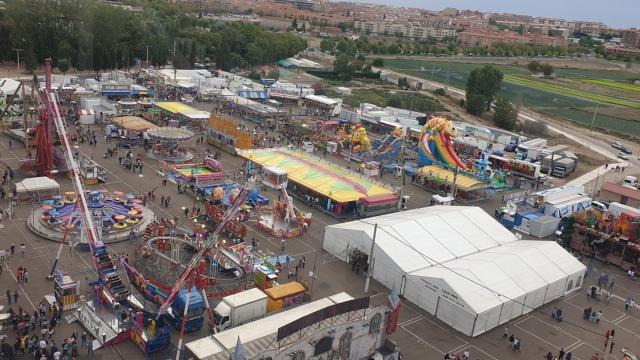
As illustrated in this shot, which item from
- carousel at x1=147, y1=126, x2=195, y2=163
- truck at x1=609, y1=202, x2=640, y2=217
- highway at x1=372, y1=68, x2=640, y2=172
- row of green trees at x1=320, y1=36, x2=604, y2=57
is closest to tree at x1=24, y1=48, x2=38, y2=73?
carousel at x1=147, y1=126, x2=195, y2=163

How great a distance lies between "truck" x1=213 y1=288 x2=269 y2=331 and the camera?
2459cm

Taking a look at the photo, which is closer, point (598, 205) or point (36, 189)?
point (36, 189)

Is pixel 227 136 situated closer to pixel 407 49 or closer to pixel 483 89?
pixel 483 89

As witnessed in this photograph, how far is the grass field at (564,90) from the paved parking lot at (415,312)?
6824 centimetres

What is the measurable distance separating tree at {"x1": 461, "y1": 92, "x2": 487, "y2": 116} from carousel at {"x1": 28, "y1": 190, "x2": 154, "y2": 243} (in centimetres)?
6626

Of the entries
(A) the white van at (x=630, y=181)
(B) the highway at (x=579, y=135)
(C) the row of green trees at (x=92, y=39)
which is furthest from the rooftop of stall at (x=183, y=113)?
(B) the highway at (x=579, y=135)

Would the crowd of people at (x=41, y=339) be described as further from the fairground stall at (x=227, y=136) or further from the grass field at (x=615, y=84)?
the grass field at (x=615, y=84)

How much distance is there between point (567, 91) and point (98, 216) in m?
123

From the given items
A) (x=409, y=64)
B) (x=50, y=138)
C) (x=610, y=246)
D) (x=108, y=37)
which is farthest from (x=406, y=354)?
(x=409, y=64)

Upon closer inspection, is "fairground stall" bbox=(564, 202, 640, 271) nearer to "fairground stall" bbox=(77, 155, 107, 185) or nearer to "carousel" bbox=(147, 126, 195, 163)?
"carousel" bbox=(147, 126, 195, 163)

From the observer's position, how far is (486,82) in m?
90.4

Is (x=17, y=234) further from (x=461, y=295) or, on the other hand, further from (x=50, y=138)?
(x=461, y=295)

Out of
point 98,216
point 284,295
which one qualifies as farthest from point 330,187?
point 98,216

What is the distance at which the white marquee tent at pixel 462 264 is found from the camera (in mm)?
A: 27438
